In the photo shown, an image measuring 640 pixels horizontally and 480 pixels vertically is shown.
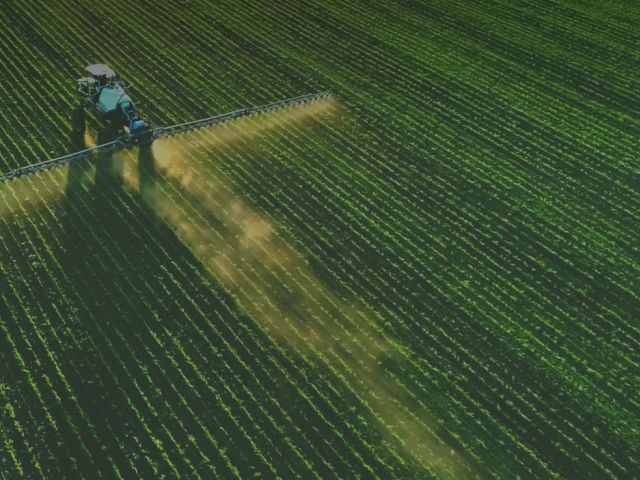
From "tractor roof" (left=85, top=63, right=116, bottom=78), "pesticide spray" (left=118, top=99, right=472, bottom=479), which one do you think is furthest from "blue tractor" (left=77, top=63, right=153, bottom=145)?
"pesticide spray" (left=118, top=99, right=472, bottom=479)

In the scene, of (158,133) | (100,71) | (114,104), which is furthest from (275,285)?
(100,71)

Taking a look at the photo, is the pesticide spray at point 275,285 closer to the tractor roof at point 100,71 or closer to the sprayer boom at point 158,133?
the sprayer boom at point 158,133

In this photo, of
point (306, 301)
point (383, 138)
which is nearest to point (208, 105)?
point (383, 138)

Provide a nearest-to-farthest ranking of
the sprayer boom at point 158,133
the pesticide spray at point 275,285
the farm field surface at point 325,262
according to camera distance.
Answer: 1. the farm field surface at point 325,262
2. the pesticide spray at point 275,285
3. the sprayer boom at point 158,133

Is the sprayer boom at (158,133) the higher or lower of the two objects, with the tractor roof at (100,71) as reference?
lower

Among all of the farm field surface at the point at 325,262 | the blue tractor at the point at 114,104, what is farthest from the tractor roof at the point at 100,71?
the farm field surface at the point at 325,262

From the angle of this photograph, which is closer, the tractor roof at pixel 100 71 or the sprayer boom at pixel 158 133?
the sprayer boom at pixel 158 133
